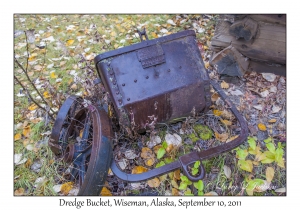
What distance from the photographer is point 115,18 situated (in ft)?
13.3

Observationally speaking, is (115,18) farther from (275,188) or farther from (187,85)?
(275,188)

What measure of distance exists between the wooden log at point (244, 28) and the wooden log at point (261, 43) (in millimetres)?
94

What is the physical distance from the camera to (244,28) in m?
2.56

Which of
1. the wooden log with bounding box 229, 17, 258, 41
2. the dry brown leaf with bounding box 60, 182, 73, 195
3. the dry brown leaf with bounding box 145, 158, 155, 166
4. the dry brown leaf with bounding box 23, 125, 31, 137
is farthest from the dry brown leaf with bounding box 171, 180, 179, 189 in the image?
the wooden log with bounding box 229, 17, 258, 41

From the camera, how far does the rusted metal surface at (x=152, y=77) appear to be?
6.31 feet

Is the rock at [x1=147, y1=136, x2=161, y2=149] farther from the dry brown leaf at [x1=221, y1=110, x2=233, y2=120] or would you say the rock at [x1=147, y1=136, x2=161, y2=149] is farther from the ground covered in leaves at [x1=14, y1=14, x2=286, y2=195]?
the dry brown leaf at [x1=221, y1=110, x2=233, y2=120]

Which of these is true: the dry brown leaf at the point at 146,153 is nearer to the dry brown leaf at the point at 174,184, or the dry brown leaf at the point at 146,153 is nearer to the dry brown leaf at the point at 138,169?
the dry brown leaf at the point at 138,169

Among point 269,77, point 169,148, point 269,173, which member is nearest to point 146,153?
point 169,148

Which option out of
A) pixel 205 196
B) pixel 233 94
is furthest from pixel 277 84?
pixel 205 196

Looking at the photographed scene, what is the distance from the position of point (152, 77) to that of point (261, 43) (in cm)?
144

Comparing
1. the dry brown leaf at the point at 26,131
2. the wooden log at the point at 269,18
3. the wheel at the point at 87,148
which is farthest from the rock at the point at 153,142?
the wooden log at the point at 269,18

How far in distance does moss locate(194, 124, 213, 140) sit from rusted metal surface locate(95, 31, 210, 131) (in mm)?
396

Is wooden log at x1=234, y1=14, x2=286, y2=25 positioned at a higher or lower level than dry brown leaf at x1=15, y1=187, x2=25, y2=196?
higher

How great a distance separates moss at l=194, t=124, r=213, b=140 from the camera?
2.33 metres
